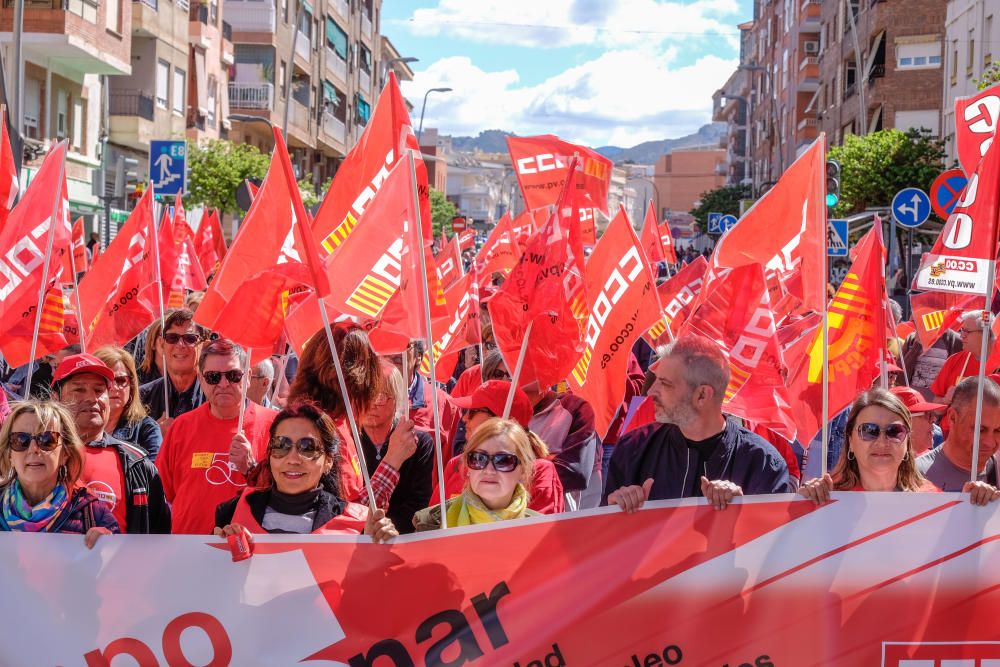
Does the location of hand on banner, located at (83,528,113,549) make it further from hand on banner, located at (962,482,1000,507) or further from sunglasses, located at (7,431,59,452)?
hand on banner, located at (962,482,1000,507)

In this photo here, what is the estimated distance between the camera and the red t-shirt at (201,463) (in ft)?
18.1

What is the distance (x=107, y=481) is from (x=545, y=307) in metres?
2.47

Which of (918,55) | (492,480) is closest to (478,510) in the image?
(492,480)

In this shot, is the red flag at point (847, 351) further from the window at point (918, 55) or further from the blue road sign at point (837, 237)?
the window at point (918, 55)

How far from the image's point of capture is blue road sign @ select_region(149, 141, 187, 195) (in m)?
17.3

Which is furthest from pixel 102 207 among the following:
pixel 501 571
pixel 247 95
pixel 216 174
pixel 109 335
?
pixel 501 571

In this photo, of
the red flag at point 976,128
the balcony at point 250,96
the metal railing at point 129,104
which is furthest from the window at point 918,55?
the red flag at point 976,128

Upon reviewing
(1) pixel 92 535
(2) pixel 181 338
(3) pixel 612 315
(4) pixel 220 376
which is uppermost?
(3) pixel 612 315

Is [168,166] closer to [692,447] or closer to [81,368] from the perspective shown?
[81,368]

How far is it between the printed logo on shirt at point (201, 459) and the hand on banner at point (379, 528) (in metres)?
1.22

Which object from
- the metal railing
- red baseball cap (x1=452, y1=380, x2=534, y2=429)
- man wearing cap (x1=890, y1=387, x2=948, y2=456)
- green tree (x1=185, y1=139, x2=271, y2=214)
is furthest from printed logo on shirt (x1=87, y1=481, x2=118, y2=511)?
the metal railing

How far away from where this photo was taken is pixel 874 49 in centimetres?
4672

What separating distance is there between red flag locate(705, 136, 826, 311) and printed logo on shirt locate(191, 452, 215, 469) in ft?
8.28

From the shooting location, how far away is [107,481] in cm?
507
